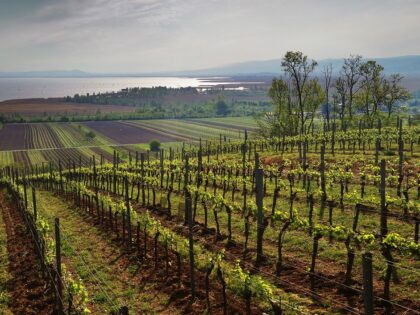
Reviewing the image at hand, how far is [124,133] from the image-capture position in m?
125

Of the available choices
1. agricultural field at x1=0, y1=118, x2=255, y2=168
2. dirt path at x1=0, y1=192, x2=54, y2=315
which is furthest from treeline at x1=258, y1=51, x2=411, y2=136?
dirt path at x1=0, y1=192, x2=54, y2=315

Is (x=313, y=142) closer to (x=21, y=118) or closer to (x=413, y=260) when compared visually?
(x=413, y=260)

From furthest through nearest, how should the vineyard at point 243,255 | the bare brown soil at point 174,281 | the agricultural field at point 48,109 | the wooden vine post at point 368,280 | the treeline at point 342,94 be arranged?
the agricultural field at point 48,109 → the treeline at point 342,94 → the bare brown soil at point 174,281 → the vineyard at point 243,255 → the wooden vine post at point 368,280

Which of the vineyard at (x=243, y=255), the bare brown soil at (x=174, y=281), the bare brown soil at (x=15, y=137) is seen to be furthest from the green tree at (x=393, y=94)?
the bare brown soil at (x=15, y=137)

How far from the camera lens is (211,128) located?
13812 cm

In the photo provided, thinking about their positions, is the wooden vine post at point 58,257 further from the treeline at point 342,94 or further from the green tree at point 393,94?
the green tree at point 393,94

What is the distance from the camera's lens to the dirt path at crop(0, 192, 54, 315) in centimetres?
1389

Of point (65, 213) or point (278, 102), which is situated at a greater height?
point (278, 102)

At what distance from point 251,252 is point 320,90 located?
177 feet

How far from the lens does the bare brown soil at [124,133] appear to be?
115m

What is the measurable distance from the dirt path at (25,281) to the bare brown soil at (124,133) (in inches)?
3581

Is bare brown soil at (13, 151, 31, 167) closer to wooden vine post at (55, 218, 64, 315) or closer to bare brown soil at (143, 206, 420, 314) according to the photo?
bare brown soil at (143, 206, 420, 314)

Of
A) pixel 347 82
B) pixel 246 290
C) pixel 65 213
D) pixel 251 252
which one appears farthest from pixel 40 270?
pixel 347 82

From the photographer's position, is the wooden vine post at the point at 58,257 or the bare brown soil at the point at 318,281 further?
the wooden vine post at the point at 58,257
